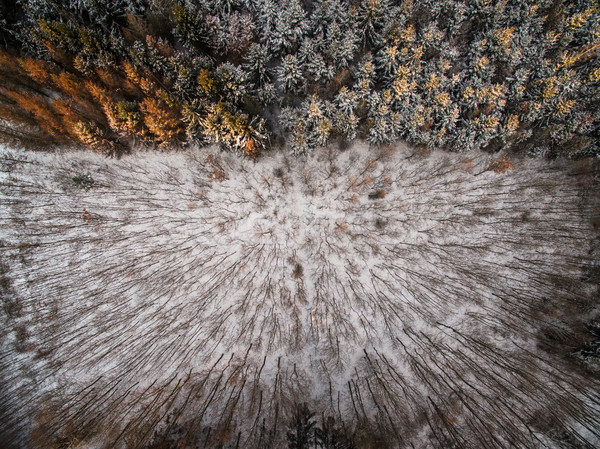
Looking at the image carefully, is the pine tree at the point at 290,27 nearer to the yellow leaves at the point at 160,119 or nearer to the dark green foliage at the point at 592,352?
the yellow leaves at the point at 160,119

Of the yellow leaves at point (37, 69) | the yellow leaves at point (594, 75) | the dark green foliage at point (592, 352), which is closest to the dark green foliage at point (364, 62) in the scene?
the yellow leaves at point (594, 75)

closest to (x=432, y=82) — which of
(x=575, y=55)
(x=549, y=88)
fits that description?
(x=549, y=88)

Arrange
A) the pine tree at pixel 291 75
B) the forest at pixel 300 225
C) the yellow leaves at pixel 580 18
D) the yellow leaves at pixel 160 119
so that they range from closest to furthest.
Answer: the yellow leaves at pixel 160 119 → the pine tree at pixel 291 75 → the forest at pixel 300 225 → the yellow leaves at pixel 580 18

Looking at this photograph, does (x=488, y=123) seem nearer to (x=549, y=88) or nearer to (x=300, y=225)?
(x=549, y=88)

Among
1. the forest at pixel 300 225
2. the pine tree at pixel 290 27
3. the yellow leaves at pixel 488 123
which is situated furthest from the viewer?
the forest at pixel 300 225

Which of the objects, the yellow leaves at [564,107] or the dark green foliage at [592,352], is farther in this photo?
the yellow leaves at [564,107]
